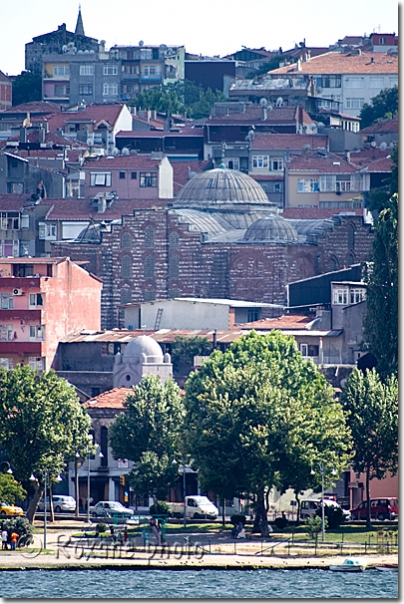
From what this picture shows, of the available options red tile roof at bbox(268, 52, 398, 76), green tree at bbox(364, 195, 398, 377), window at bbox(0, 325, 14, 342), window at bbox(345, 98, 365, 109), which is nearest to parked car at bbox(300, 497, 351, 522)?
green tree at bbox(364, 195, 398, 377)

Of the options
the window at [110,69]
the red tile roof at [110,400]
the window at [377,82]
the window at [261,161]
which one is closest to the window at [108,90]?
the window at [110,69]

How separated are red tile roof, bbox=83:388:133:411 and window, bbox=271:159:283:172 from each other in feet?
169

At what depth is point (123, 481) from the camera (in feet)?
265

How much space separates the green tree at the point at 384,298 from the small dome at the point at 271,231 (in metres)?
29.0

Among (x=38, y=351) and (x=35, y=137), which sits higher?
(x=35, y=137)

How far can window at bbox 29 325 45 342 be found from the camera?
9550 centimetres

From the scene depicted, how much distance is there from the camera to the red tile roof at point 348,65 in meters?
152

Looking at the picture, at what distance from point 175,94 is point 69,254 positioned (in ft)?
157

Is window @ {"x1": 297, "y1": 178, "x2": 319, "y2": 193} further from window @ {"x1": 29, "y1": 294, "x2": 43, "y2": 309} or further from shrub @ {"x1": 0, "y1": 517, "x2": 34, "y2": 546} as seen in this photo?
shrub @ {"x1": 0, "y1": 517, "x2": 34, "y2": 546}

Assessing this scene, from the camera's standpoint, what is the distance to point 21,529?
220ft

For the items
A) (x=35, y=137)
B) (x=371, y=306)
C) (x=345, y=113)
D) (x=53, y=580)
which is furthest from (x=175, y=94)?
(x=53, y=580)

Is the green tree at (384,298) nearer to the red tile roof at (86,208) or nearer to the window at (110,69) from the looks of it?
the red tile roof at (86,208)

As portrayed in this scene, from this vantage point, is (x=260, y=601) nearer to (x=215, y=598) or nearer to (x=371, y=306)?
(x=215, y=598)

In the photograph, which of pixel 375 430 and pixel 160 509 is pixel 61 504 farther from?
pixel 375 430
